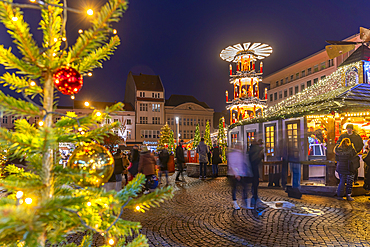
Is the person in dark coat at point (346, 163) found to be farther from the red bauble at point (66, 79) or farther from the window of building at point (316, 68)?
the window of building at point (316, 68)

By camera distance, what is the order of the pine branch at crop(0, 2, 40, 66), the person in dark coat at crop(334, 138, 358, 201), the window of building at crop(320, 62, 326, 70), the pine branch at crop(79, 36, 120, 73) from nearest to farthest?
the pine branch at crop(0, 2, 40, 66), the pine branch at crop(79, 36, 120, 73), the person in dark coat at crop(334, 138, 358, 201), the window of building at crop(320, 62, 326, 70)

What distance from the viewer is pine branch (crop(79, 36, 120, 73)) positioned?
1663 mm

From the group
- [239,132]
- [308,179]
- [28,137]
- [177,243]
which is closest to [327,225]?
[177,243]

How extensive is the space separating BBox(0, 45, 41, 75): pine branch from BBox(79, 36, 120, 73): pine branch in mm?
274

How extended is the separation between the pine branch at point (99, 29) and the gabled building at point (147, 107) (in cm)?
5400

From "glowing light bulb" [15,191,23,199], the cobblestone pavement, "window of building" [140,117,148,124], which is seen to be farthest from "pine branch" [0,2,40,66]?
"window of building" [140,117,148,124]

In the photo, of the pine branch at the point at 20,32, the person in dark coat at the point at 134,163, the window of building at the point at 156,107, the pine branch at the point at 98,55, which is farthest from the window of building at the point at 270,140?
the window of building at the point at 156,107

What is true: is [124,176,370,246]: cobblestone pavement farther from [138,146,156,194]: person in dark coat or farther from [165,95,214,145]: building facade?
[165,95,214,145]: building facade

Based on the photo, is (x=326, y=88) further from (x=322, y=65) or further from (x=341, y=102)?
(x=322, y=65)

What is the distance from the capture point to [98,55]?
167cm

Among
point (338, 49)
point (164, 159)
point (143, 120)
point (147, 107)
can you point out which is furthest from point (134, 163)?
point (147, 107)

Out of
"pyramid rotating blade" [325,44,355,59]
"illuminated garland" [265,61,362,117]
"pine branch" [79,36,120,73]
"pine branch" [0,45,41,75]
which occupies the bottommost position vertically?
"pine branch" [0,45,41,75]

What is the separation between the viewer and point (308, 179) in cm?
1141

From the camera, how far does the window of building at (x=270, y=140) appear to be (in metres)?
12.9
